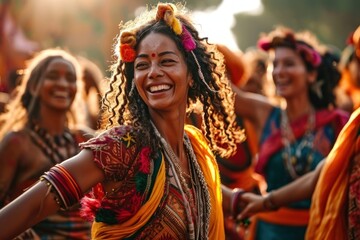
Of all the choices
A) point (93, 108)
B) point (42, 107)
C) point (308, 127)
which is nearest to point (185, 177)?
point (42, 107)

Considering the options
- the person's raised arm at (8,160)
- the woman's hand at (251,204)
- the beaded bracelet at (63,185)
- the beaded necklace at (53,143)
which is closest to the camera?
the beaded bracelet at (63,185)

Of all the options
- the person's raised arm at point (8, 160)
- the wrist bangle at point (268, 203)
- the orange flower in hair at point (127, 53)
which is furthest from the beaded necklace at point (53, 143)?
the orange flower in hair at point (127, 53)

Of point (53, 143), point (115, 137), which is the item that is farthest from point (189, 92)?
point (53, 143)

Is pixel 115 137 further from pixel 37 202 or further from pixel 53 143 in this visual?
pixel 53 143

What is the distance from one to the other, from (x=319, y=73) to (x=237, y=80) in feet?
2.81

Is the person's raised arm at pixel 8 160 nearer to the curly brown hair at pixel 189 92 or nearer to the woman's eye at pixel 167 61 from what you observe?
the curly brown hair at pixel 189 92

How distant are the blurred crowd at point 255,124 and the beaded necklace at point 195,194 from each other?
1.24m

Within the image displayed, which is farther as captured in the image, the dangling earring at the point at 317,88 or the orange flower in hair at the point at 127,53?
the dangling earring at the point at 317,88

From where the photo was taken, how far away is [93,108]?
9.23 metres

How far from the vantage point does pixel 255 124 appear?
757 cm

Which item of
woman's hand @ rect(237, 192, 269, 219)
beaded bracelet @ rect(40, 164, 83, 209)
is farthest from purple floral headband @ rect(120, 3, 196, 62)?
woman's hand @ rect(237, 192, 269, 219)

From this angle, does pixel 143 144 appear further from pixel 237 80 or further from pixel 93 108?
pixel 93 108

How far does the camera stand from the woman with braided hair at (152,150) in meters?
3.54

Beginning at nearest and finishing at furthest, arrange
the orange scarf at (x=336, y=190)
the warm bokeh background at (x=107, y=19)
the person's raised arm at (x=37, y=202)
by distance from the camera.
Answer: the person's raised arm at (x=37, y=202) → the orange scarf at (x=336, y=190) → the warm bokeh background at (x=107, y=19)
